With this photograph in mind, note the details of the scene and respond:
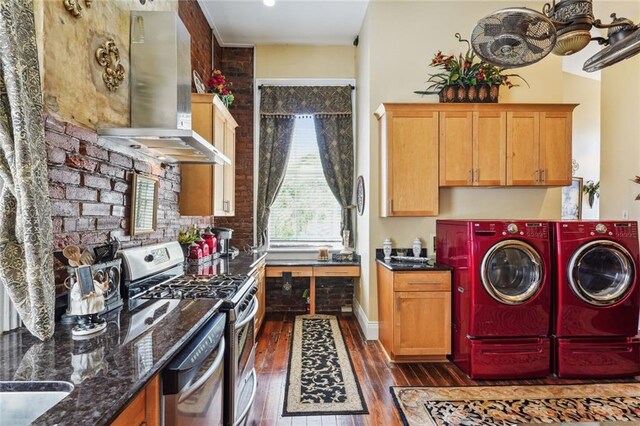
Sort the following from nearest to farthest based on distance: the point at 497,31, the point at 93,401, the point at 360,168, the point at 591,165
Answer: the point at 93,401 < the point at 497,31 < the point at 360,168 < the point at 591,165

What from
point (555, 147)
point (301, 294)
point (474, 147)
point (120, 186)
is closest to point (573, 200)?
point (555, 147)

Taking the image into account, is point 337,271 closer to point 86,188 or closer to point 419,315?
point 419,315

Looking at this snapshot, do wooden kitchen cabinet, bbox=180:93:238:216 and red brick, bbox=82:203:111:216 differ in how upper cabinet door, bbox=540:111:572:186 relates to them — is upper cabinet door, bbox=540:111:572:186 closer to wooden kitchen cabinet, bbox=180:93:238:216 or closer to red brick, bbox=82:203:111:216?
wooden kitchen cabinet, bbox=180:93:238:216

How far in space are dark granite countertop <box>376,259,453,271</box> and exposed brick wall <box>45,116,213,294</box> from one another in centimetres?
210

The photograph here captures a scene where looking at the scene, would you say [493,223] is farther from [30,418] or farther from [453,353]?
[30,418]

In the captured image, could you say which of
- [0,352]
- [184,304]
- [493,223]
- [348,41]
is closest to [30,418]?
[0,352]

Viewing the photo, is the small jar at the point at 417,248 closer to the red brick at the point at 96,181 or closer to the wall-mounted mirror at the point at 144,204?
the wall-mounted mirror at the point at 144,204

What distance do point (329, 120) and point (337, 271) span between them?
2.07 metres

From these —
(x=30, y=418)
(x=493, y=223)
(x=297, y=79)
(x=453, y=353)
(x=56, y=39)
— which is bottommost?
(x=453, y=353)

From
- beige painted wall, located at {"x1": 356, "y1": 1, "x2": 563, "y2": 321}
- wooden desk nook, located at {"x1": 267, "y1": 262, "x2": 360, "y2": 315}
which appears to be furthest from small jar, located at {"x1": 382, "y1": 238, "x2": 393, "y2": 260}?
wooden desk nook, located at {"x1": 267, "y1": 262, "x2": 360, "y2": 315}

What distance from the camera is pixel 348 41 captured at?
4.72m

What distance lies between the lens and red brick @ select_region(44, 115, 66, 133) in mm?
1479

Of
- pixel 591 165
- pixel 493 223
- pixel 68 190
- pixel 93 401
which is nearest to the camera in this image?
pixel 93 401

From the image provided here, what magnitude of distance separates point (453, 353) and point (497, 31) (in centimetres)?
263
